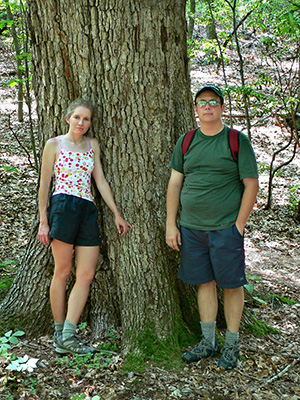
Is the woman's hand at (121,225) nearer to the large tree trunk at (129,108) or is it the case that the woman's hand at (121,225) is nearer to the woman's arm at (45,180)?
the large tree trunk at (129,108)

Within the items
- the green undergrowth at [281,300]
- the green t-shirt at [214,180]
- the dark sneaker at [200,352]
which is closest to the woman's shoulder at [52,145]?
the green t-shirt at [214,180]

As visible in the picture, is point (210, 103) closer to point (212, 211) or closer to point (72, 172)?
point (212, 211)

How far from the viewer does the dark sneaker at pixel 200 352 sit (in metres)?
3.48

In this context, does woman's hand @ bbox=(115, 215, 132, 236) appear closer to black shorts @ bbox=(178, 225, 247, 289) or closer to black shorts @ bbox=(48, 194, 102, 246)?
black shorts @ bbox=(48, 194, 102, 246)

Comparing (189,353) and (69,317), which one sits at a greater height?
(69,317)

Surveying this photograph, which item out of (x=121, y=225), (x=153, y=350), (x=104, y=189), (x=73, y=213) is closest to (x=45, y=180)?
(x=73, y=213)

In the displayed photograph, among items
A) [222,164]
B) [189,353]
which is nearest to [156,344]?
[189,353]

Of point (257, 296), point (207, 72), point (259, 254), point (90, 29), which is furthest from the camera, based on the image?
point (207, 72)

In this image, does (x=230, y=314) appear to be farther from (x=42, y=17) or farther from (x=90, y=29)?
(x=42, y=17)

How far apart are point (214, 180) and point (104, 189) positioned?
1.00 metres

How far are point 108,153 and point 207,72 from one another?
51.3 ft

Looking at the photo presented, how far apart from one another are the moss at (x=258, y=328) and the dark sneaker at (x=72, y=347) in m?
1.63

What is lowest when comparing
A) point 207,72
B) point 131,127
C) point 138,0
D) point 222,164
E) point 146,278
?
point 146,278

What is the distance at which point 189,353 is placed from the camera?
3.49 metres
